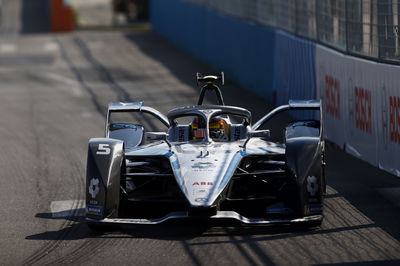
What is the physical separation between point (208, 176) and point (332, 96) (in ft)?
22.0

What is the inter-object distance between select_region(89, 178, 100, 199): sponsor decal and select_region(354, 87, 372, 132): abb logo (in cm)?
523

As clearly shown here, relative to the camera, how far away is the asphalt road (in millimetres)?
8984

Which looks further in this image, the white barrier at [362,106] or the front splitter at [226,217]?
the white barrier at [362,106]

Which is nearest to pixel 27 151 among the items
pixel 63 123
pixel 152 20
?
pixel 63 123

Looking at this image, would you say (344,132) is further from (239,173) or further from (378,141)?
(239,173)

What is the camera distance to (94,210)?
9.95 m

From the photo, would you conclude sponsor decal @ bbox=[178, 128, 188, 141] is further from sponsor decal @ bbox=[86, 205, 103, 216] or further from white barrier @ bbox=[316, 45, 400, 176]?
white barrier @ bbox=[316, 45, 400, 176]

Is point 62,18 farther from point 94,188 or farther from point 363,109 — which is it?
point 94,188

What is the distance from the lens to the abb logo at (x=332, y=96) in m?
15.8

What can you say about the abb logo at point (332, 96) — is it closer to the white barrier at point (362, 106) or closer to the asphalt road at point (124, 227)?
the white barrier at point (362, 106)

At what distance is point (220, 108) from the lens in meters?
11.4

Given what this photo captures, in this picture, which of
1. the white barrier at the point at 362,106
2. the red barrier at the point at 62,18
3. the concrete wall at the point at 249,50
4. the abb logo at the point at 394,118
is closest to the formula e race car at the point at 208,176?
the abb logo at the point at 394,118

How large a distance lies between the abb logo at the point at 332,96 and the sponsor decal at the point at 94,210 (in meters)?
6.66

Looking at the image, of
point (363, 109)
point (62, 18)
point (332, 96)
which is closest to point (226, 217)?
point (363, 109)
